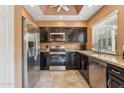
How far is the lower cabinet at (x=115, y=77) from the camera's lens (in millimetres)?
2338

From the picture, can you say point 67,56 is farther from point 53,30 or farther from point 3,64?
point 3,64

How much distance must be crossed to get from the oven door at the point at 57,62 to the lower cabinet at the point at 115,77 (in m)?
4.83

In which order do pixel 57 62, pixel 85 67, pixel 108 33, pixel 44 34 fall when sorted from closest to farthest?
pixel 108 33 → pixel 85 67 → pixel 57 62 → pixel 44 34

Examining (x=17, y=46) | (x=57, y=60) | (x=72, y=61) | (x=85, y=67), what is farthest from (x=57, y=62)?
(x=17, y=46)

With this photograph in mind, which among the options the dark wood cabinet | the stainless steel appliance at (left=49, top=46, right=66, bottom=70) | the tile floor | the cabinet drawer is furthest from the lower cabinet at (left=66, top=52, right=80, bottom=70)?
the cabinet drawer

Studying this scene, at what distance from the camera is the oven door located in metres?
7.67

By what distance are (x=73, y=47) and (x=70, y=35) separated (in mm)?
645

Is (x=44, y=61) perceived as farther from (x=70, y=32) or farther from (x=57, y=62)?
(x=70, y=32)

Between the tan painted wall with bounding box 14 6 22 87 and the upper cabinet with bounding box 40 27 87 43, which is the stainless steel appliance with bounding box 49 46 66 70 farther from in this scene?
the tan painted wall with bounding box 14 6 22 87

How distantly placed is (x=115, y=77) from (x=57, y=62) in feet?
17.1

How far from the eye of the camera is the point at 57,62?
7.69m
